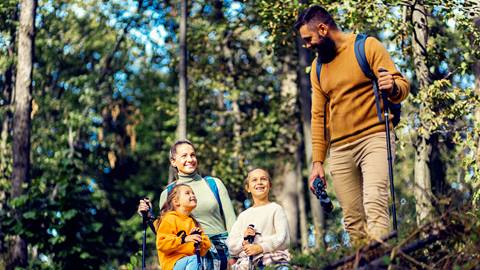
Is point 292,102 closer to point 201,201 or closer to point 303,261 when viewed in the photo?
point 201,201

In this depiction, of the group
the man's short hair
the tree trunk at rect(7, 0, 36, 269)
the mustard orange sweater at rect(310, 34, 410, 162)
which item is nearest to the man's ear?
the man's short hair

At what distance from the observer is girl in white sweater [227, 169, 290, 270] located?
28.5ft

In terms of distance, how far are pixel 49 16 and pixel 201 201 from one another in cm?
2405

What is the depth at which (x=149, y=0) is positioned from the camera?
28.4 metres

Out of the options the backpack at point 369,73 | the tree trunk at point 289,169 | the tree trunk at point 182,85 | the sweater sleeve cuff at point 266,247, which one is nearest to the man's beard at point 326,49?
the backpack at point 369,73

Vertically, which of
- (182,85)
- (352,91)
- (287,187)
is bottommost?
(287,187)

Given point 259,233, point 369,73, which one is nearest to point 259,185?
point 259,233

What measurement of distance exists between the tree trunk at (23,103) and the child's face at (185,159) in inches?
425

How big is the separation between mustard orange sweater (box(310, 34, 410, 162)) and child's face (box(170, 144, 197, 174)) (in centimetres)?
183

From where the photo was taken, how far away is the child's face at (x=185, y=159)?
31.2 feet

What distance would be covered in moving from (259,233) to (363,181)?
1.31 metres

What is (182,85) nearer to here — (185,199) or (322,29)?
(185,199)

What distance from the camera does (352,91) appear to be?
787 cm

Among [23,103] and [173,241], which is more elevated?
[23,103]
